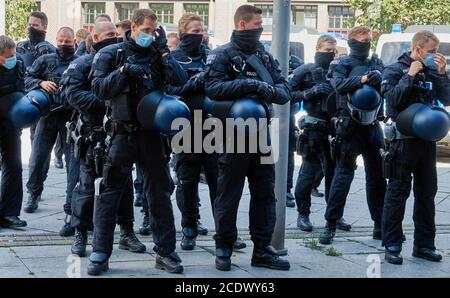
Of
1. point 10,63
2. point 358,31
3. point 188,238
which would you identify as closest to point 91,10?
point 10,63

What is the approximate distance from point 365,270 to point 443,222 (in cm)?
269

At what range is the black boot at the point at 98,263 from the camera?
6070 millimetres

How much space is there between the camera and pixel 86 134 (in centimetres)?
695

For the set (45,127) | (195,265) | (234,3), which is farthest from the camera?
(234,3)

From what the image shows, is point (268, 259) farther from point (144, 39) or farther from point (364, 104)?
point (144, 39)

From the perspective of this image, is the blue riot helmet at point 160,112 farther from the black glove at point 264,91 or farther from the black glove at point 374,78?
the black glove at point 374,78

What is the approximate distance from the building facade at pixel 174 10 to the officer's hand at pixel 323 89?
27.9 m

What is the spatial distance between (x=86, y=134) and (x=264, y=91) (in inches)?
67.0

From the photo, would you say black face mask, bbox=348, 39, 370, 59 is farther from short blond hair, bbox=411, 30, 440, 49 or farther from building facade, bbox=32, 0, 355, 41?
building facade, bbox=32, 0, 355, 41

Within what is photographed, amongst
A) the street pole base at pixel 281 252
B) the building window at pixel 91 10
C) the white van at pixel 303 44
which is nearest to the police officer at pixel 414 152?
the street pole base at pixel 281 252

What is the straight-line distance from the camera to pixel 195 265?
6.56 meters

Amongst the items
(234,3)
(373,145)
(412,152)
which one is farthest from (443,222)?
(234,3)
